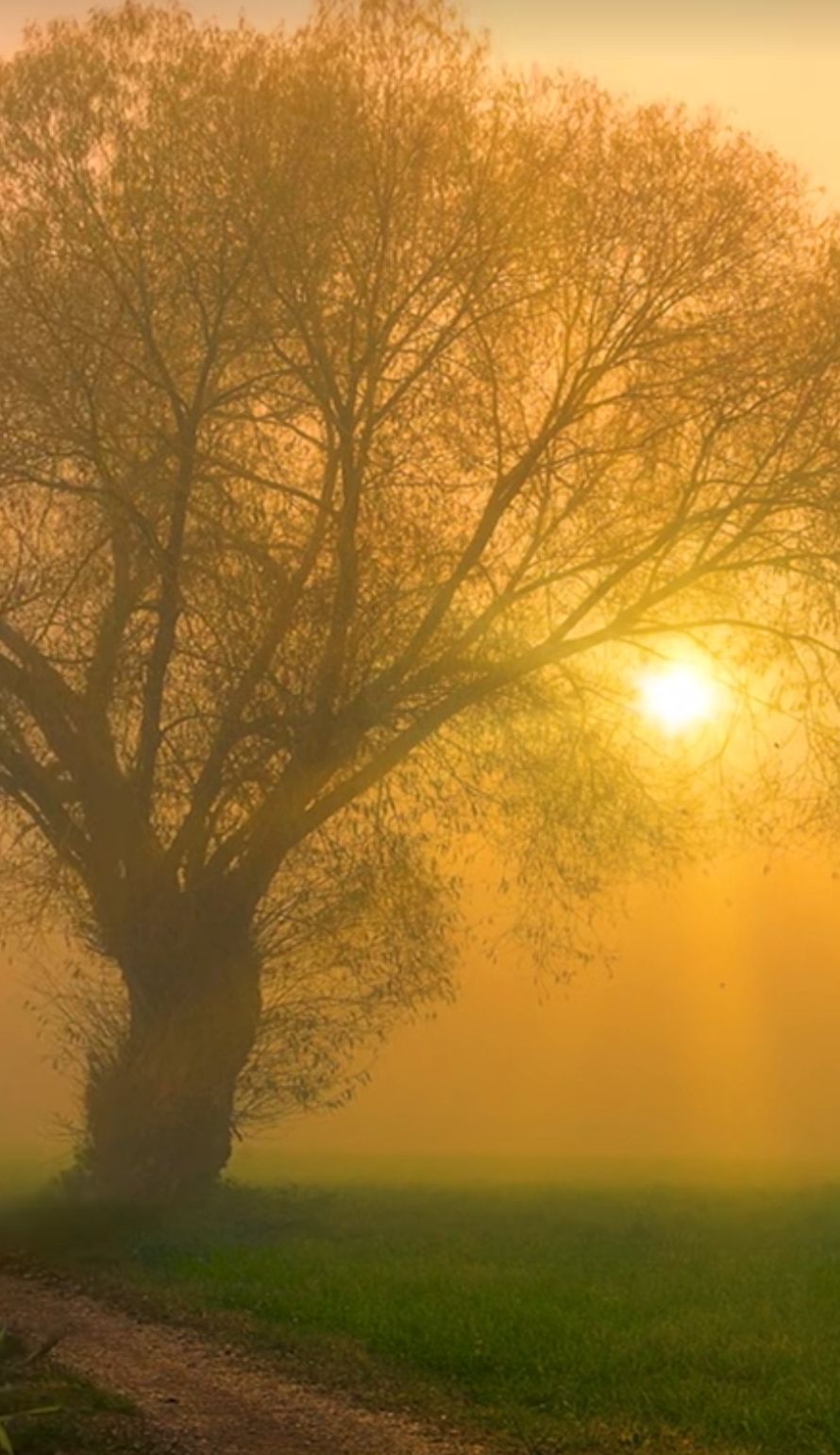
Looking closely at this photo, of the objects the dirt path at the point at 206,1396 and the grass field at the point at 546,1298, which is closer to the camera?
the dirt path at the point at 206,1396

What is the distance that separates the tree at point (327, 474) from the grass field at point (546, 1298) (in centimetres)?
280

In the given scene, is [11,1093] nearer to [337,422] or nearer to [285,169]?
[337,422]

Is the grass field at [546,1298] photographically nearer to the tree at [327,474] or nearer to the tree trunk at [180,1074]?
the tree trunk at [180,1074]

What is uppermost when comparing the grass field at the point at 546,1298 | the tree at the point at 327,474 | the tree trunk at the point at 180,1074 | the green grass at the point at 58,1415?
the tree at the point at 327,474

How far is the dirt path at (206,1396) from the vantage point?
13625 mm

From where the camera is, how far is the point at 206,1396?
1488 cm

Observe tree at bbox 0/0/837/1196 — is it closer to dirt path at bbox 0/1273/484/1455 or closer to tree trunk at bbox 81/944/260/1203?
tree trunk at bbox 81/944/260/1203

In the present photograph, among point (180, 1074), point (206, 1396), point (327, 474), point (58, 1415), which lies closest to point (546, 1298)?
point (206, 1396)

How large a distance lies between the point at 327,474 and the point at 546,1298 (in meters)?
10.4

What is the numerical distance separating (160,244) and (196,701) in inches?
215

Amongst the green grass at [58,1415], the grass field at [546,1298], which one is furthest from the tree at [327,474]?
the green grass at [58,1415]

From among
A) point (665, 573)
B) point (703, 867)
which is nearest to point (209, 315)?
point (665, 573)

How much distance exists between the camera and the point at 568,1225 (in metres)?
24.4

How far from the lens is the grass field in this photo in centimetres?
1443
